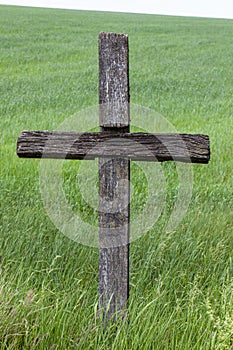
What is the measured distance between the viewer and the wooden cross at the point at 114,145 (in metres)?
3.18

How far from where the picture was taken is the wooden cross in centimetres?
318

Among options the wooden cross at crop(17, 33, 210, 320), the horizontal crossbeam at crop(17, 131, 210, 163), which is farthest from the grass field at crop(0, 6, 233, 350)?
the horizontal crossbeam at crop(17, 131, 210, 163)

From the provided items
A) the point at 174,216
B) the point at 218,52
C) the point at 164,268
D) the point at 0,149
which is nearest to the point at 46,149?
the point at 164,268

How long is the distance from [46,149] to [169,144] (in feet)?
2.25

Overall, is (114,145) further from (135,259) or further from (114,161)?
(135,259)

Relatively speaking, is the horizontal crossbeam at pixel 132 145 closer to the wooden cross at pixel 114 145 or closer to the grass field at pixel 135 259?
the wooden cross at pixel 114 145

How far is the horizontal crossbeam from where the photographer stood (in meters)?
3.18

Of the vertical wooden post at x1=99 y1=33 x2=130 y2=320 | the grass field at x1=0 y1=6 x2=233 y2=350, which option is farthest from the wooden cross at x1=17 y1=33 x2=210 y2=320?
the grass field at x1=0 y1=6 x2=233 y2=350

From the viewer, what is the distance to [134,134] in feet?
10.4

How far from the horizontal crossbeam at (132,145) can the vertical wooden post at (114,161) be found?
58 millimetres

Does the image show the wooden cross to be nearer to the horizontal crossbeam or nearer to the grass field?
the horizontal crossbeam

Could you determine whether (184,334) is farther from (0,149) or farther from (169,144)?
(0,149)

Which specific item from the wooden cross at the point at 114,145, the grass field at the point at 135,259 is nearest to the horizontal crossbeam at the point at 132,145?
the wooden cross at the point at 114,145

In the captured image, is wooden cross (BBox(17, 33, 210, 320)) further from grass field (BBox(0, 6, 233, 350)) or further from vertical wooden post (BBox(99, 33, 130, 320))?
grass field (BBox(0, 6, 233, 350))
